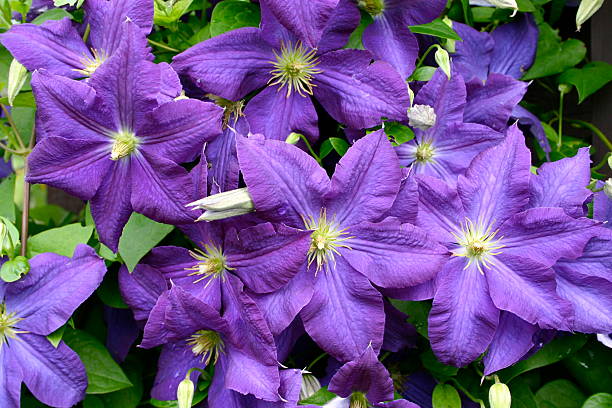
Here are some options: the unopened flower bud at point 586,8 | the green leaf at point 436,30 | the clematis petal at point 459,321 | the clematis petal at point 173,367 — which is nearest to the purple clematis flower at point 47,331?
the clematis petal at point 173,367

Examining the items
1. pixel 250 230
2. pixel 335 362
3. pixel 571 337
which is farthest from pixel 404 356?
pixel 250 230

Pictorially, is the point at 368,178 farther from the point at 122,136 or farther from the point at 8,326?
the point at 8,326

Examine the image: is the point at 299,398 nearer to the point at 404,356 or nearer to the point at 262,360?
the point at 262,360

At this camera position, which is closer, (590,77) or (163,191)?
(163,191)

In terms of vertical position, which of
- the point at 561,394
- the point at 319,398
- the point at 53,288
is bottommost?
the point at 561,394

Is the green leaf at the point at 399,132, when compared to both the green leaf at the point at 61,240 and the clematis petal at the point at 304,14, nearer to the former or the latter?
A: the clematis petal at the point at 304,14

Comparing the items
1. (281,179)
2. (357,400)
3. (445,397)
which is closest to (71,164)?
(281,179)
